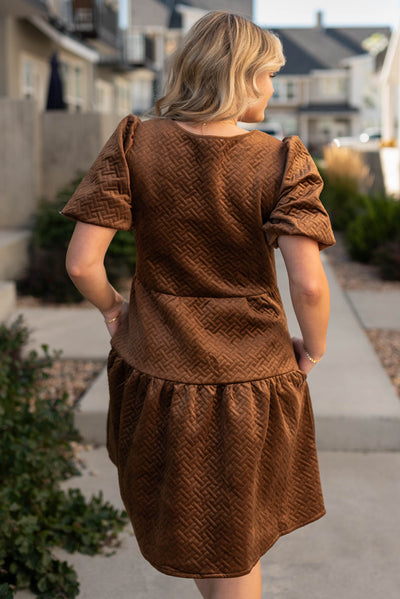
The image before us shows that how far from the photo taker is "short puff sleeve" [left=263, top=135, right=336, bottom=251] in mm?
1651

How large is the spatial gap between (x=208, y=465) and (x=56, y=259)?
17.3 ft

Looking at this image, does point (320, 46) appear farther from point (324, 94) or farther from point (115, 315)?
point (115, 315)

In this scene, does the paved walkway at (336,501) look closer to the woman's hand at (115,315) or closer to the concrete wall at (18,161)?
the woman's hand at (115,315)

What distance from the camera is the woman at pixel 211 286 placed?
170cm

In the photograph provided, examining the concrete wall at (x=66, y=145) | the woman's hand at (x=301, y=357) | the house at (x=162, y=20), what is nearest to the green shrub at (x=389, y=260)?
the concrete wall at (x=66, y=145)

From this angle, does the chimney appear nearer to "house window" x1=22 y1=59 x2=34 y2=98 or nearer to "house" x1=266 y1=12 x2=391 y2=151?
"house" x1=266 y1=12 x2=391 y2=151

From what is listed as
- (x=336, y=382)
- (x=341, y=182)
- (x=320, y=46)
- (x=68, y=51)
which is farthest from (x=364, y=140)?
(x=336, y=382)

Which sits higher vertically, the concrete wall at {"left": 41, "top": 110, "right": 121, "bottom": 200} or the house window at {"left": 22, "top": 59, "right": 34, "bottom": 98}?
the house window at {"left": 22, "top": 59, "right": 34, "bottom": 98}

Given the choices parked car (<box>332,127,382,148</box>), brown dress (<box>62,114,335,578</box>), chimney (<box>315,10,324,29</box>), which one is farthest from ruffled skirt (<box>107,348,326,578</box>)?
chimney (<box>315,10,324,29</box>)

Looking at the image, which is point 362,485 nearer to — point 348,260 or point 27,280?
point 27,280

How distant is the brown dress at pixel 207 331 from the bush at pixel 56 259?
4869 millimetres

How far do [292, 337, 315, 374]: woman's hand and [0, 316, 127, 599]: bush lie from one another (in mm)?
1106

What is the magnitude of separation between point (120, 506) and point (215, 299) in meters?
1.62

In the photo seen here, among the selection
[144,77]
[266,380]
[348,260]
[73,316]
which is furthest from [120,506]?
[144,77]
